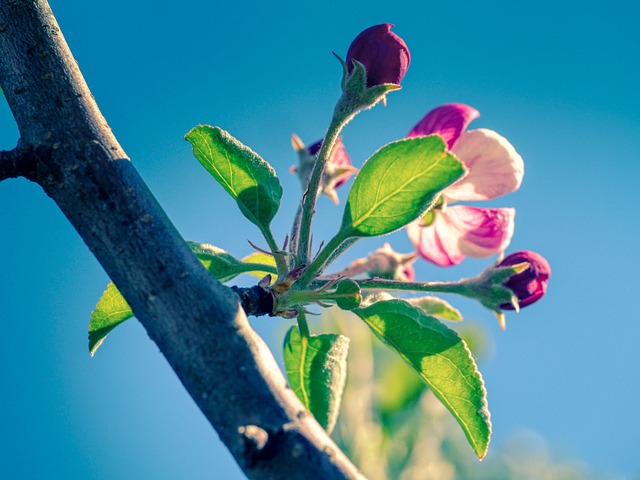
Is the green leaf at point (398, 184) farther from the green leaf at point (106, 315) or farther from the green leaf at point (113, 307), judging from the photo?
the green leaf at point (106, 315)

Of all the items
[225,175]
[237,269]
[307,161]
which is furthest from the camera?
[307,161]

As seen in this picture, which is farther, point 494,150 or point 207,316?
point 494,150

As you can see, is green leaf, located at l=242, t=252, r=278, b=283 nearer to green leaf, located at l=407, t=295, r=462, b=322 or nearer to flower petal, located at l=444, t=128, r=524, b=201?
green leaf, located at l=407, t=295, r=462, b=322

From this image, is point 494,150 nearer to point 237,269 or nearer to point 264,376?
point 237,269

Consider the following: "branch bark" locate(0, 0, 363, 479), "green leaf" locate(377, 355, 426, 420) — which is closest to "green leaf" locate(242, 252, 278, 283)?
"branch bark" locate(0, 0, 363, 479)

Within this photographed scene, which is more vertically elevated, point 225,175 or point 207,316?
point 225,175

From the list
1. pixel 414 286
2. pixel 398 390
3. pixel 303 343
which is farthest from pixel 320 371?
pixel 398 390

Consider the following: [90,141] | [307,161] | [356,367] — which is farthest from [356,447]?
[90,141]

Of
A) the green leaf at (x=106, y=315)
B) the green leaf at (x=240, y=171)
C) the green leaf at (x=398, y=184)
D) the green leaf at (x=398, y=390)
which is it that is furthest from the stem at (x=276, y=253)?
the green leaf at (x=398, y=390)
